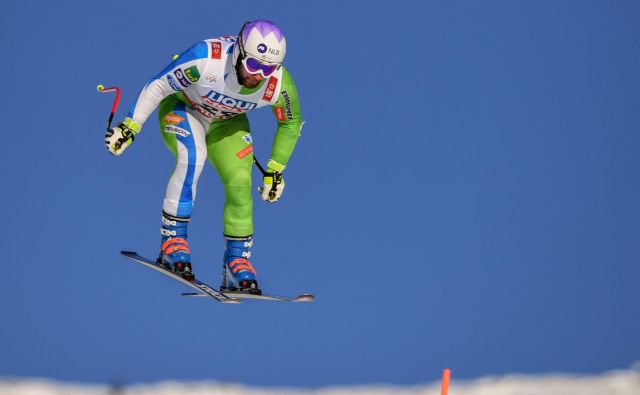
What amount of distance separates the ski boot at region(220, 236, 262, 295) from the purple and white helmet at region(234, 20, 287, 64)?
160cm

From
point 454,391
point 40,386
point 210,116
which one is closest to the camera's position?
point 210,116

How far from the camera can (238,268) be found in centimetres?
931

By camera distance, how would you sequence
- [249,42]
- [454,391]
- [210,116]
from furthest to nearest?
[454,391] < [210,116] < [249,42]

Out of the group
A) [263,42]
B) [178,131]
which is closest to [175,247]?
[178,131]

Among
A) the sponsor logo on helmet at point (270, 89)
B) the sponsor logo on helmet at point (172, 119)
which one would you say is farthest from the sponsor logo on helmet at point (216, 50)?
the sponsor logo on helmet at point (172, 119)

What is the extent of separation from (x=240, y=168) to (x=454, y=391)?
12.6 ft

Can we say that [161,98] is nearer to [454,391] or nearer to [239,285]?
[239,285]

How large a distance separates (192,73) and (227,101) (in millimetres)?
328

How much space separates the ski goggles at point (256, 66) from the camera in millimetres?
8445

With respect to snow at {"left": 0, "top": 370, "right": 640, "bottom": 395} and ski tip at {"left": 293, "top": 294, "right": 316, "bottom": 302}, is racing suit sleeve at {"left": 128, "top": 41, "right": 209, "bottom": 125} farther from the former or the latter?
snow at {"left": 0, "top": 370, "right": 640, "bottom": 395}

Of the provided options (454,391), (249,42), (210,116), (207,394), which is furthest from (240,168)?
(454,391)

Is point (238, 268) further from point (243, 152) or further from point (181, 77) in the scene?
point (181, 77)

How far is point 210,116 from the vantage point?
9078 millimetres

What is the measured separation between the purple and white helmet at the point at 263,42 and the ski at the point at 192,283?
5.63 feet
